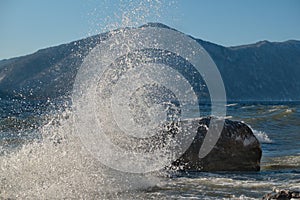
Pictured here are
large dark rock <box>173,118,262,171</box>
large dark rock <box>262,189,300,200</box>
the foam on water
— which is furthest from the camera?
large dark rock <box>173,118,262,171</box>

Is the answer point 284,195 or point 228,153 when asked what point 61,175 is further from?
point 228,153

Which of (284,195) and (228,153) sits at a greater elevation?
(228,153)

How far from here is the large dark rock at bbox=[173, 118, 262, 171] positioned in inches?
352

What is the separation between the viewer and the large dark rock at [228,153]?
895cm

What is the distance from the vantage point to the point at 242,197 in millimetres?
5984

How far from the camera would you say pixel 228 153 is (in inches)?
361

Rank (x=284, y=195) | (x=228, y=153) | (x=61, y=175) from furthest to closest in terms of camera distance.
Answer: (x=228, y=153) → (x=61, y=175) → (x=284, y=195)

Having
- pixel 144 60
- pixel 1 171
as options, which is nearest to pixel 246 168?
pixel 144 60

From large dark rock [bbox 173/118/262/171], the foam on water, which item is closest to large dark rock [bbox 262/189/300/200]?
the foam on water

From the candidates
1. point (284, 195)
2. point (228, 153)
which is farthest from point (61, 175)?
point (228, 153)

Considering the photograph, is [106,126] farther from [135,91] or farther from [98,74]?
[98,74]

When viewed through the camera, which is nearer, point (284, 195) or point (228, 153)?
point (284, 195)

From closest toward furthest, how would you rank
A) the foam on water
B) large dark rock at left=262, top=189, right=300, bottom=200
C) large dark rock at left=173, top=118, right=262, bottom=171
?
large dark rock at left=262, top=189, right=300, bottom=200
the foam on water
large dark rock at left=173, top=118, right=262, bottom=171

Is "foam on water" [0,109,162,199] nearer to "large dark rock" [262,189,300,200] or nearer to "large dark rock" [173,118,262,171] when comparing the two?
"large dark rock" [173,118,262,171]
